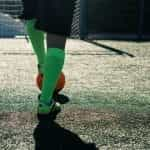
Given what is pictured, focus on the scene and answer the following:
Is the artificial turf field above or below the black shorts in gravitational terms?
below

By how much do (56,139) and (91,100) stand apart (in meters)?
1.03

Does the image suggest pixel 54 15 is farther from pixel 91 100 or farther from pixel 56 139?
pixel 56 139

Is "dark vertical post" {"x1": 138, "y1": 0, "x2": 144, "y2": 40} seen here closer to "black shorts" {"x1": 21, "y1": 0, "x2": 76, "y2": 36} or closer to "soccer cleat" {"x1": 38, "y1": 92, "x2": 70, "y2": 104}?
"soccer cleat" {"x1": 38, "y1": 92, "x2": 70, "y2": 104}

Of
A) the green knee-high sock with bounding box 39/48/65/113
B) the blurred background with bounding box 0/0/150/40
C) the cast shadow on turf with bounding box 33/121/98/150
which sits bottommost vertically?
the blurred background with bounding box 0/0/150/40

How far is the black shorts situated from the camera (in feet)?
10.7

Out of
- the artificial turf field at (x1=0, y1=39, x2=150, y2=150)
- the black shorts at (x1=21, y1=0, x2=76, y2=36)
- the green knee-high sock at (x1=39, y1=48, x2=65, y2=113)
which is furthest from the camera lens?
the black shorts at (x1=21, y1=0, x2=76, y2=36)

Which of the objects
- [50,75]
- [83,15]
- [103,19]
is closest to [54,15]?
[50,75]

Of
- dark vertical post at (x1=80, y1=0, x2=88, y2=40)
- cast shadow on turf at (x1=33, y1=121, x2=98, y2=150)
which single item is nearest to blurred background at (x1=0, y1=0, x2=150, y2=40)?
dark vertical post at (x1=80, y1=0, x2=88, y2=40)

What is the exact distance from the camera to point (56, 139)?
8.99 ft

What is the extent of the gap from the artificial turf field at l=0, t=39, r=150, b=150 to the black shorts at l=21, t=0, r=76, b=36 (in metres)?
0.54

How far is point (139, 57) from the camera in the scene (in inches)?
253

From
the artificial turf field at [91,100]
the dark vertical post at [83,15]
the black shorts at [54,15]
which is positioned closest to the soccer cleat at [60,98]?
the artificial turf field at [91,100]

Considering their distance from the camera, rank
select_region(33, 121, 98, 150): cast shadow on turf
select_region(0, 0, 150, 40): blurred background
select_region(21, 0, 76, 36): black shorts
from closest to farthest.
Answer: select_region(33, 121, 98, 150): cast shadow on turf < select_region(21, 0, 76, 36): black shorts < select_region(0, 0, 150, 40): blurred background

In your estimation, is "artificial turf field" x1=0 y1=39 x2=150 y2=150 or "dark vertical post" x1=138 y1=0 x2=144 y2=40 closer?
"artificial turf field" x1=0 y1=39 x2=150 y2=150
